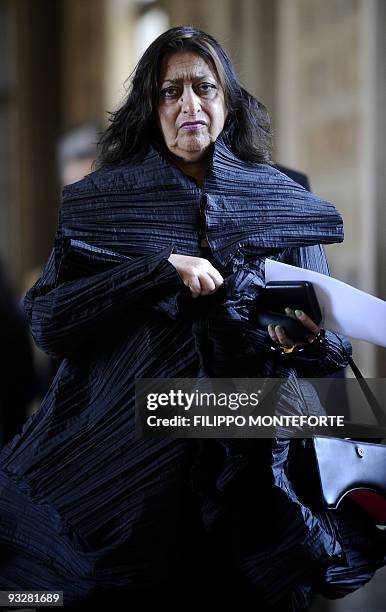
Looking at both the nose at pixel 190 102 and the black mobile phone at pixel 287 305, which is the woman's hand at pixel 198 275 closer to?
the black mobile phone at pixel 287 305

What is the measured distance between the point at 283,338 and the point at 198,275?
202 mm

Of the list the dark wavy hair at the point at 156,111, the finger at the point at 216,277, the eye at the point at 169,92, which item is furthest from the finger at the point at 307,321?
the eye at the point at 169,92

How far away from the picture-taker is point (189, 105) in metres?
2.07

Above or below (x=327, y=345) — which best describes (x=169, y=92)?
above

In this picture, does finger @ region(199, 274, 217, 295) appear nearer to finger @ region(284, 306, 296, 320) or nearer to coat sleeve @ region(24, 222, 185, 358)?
coat sleeve @ region(24, 222, 185, 358)

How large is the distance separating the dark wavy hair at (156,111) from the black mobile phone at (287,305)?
327 mm

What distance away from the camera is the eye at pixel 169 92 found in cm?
211

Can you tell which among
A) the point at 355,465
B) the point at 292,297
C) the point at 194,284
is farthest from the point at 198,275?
the point at 355,465

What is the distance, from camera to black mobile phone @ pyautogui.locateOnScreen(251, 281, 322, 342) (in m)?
1.97

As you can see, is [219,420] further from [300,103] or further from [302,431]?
[300,103]

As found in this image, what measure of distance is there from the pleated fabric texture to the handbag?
0.18 ft

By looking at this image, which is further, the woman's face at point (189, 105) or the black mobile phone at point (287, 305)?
the woman's face at point (189, 105)

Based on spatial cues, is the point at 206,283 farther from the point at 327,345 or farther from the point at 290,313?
the point at 327,345

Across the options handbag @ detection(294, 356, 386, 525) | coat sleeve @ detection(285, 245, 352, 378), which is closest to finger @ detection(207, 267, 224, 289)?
coat sleeve @ detection(285, 245, 352, 378)
